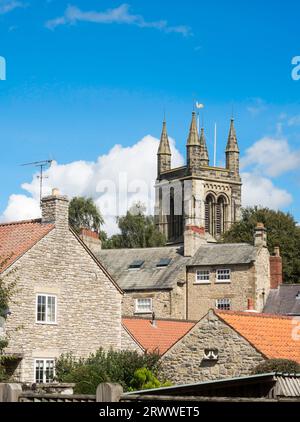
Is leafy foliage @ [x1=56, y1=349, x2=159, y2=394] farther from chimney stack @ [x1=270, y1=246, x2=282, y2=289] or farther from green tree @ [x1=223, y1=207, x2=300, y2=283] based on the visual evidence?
green tree @ [x1=223, y1=207, x2=300, y2=283]

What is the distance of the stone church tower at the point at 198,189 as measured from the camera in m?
146

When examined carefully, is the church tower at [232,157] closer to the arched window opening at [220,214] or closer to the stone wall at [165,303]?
the arched window opening at [220,214]

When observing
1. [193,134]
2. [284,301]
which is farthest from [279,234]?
[193,134]

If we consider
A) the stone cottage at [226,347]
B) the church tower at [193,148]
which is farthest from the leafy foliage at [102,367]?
the church tower at [193,148]

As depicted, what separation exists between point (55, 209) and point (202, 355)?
1037 centimetres

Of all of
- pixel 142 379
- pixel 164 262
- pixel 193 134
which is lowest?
pixel 142 379

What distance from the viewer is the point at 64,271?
40.5 m

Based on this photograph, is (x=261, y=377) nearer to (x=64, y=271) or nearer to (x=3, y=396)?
(x=3, y=396)

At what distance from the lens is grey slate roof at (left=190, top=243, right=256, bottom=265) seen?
63006 millimetres

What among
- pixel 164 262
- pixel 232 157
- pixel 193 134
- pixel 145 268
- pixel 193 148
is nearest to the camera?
pixel 164 262

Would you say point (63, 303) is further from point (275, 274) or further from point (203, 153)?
point (203, 153)

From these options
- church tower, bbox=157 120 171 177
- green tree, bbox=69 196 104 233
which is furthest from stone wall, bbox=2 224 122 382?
church tower, bbox=157 120 171 177

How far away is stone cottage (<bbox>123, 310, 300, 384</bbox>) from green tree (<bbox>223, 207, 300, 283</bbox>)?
150ft

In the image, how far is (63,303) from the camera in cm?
4025
